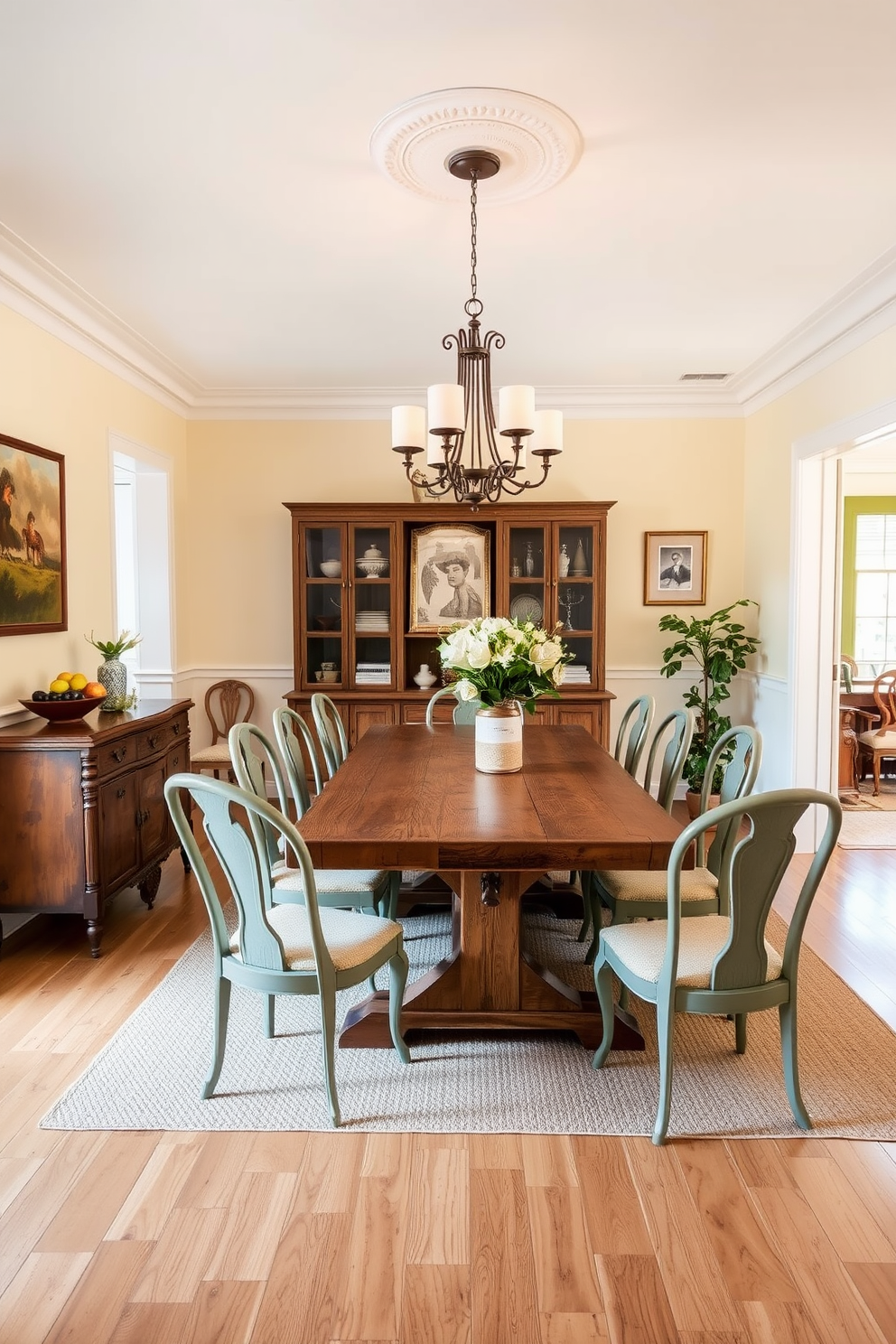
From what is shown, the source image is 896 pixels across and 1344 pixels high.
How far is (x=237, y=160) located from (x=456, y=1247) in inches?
116

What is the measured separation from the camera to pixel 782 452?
506cm

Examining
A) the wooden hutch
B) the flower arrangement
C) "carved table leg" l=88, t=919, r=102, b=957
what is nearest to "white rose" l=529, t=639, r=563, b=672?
the flower arrangement

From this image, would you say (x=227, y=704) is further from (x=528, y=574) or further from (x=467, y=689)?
(x=467, y=689)

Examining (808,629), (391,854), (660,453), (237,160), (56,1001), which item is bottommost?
(56,1001)

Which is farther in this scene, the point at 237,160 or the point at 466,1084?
the point at 237,160

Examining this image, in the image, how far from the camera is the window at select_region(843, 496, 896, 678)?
7.48m

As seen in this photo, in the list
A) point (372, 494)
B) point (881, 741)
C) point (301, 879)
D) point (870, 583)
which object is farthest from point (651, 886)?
point (870, 583)

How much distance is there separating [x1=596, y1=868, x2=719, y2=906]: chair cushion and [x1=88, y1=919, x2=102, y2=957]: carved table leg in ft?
6.24

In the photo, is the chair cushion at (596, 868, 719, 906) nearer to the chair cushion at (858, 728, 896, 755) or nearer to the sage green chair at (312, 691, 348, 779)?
the sage green chair at (312, 691, 348, 779)

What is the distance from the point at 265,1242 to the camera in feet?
6.04

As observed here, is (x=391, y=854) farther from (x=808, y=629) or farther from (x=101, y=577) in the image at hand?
(x=808, y=629)

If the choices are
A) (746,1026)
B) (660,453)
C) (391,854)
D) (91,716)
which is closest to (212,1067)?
(391,854)

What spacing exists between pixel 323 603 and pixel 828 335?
314 centimetres

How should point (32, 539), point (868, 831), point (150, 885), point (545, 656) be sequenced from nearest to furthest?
1. point (545, 656)
2. point (32, 539)
3. point (150, 885)
4. point (868, 831)
